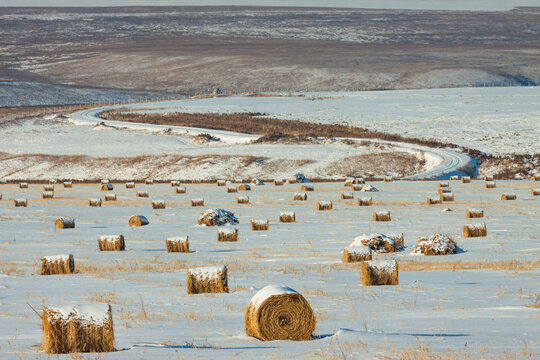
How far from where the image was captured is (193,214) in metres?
34.3

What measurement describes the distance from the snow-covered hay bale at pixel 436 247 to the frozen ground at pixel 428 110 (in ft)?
175

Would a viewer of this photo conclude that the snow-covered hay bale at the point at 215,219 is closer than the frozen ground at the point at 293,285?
No

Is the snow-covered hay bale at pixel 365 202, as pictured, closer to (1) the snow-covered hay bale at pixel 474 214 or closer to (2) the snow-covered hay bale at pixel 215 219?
(1) the snow-covered hay bale at pixel 474 214

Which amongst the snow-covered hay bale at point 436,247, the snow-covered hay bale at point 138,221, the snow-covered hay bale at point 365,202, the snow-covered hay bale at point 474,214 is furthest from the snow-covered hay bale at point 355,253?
the snow-covered hay bale at point 365,202

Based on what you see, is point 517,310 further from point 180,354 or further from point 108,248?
point 108,248

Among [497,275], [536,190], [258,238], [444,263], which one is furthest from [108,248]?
[536,190]

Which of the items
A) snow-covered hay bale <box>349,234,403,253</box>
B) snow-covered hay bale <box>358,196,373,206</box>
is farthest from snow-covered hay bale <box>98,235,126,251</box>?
snow-covered hay bale <box>358,196,373,206</box>

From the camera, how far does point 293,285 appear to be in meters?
15.5

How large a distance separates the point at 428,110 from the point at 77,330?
100819mm

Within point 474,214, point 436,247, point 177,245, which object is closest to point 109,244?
point 177,245

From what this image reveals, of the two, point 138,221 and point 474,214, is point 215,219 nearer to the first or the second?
point 138,221

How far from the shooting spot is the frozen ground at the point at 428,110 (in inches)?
3255

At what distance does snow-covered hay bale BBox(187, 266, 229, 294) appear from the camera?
13508 mm

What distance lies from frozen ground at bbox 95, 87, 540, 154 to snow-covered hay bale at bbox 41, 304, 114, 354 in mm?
66637
